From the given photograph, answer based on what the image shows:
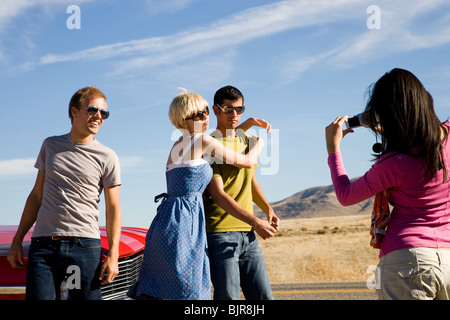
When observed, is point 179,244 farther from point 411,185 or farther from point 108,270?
point 411,185

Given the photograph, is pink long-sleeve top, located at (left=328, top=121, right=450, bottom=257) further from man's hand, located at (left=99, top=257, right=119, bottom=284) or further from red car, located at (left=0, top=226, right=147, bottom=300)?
red car, located at (left=0, top=226, right=147, bottom=300)

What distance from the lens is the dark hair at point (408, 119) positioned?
3025 mm

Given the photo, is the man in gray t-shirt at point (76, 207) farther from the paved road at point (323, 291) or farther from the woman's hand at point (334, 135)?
the paved road at point (323, 291)

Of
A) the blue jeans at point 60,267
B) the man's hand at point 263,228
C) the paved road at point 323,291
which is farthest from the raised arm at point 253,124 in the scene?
the paved road at point 323,291

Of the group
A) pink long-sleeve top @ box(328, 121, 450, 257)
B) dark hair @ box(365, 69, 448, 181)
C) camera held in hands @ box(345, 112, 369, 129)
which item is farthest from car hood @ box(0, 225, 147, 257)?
dark hair @ box(365, 69, 448, 181)

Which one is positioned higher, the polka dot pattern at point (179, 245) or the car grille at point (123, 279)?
the polka dot pattern at point (179, 245)

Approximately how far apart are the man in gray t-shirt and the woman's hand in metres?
1.45

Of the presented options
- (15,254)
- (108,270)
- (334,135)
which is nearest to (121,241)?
(15,254)

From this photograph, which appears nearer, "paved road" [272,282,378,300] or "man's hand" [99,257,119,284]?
"man's hand" [99,257,119,284]

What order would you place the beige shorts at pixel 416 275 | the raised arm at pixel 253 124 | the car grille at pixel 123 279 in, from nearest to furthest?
the beige shorts at pixel 416 275
the raised arm at pixel 253 124
the car grille at pixel 123 279

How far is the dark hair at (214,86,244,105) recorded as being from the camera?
444 centimetres

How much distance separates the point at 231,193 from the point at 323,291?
5622 mm

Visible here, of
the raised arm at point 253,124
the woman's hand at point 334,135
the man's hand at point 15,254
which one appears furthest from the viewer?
the raised arm at point 253,124

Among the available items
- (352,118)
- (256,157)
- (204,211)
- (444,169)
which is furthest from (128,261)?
(444,169)
